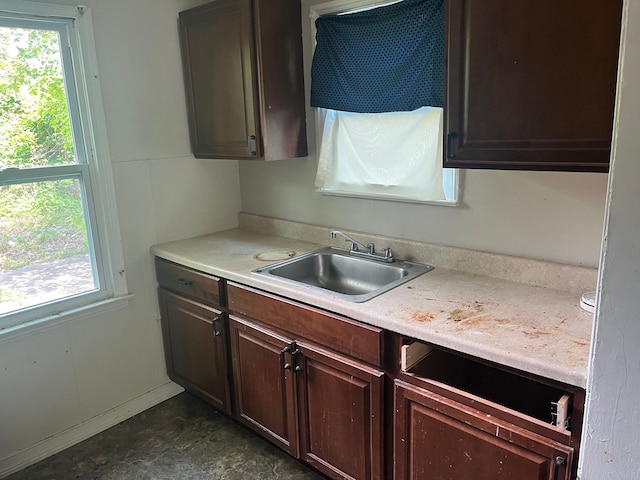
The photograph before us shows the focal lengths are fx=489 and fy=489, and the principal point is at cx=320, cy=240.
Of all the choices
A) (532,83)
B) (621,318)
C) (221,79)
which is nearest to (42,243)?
Result: (221,79)

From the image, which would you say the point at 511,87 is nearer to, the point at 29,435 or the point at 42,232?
the point at 42,232

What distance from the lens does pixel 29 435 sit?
2.29 metres

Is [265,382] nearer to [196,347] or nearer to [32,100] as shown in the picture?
→ [196,347]

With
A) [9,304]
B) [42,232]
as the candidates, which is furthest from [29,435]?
[42,232]

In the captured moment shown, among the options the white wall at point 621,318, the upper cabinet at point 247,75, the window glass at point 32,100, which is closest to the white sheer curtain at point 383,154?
the upper cabinet at point 247,75

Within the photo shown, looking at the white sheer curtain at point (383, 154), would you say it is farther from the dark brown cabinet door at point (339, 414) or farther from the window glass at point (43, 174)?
the window glass at point (43, 174)

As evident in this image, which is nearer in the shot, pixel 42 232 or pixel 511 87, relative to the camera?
pixel 511 87

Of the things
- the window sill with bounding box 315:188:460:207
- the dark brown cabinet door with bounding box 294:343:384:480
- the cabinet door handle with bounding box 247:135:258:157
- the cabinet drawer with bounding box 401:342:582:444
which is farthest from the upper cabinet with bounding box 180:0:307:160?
the cabinet drawer with bounding box 401:342:582:444

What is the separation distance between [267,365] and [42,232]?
3.95ft

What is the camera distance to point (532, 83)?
1.40 metres

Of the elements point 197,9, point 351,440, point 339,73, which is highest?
point 197,9

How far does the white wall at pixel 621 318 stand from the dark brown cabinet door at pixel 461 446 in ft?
0.72

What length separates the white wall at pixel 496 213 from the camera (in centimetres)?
173

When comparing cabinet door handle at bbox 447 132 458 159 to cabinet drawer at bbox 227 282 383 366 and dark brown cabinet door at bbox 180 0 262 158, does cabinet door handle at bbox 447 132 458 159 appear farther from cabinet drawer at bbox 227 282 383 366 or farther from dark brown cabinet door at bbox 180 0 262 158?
dark brown cabinet door at bbox 180 0 262 158
